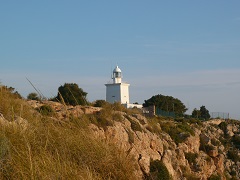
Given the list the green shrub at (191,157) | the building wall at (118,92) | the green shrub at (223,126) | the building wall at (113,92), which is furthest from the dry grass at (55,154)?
the building wall at (113,92)

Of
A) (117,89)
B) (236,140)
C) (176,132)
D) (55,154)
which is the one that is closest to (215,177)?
(176,132)

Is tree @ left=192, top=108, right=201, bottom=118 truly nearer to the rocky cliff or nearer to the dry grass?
the rocky cliff

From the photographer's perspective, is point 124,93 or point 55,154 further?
point 124,93

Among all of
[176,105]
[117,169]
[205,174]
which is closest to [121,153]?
[117,169]

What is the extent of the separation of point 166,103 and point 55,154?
2350 inches

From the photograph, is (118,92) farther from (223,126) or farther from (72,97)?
(72,97)

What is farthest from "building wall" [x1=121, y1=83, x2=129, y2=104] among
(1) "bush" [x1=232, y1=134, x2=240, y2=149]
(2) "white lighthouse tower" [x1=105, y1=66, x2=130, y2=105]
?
(1) "bush" [x1=232, y1=134, x2=240, y2=149]

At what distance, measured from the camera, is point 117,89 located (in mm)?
68312

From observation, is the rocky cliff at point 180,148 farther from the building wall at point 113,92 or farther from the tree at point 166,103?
the building wall at point 113,92

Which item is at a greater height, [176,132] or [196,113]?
[196,113]

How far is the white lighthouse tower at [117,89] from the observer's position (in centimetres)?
6831

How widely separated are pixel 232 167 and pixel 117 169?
3326 cm

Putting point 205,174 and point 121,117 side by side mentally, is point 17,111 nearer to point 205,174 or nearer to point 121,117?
point 121,117

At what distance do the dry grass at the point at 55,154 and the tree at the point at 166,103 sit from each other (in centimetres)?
5680
